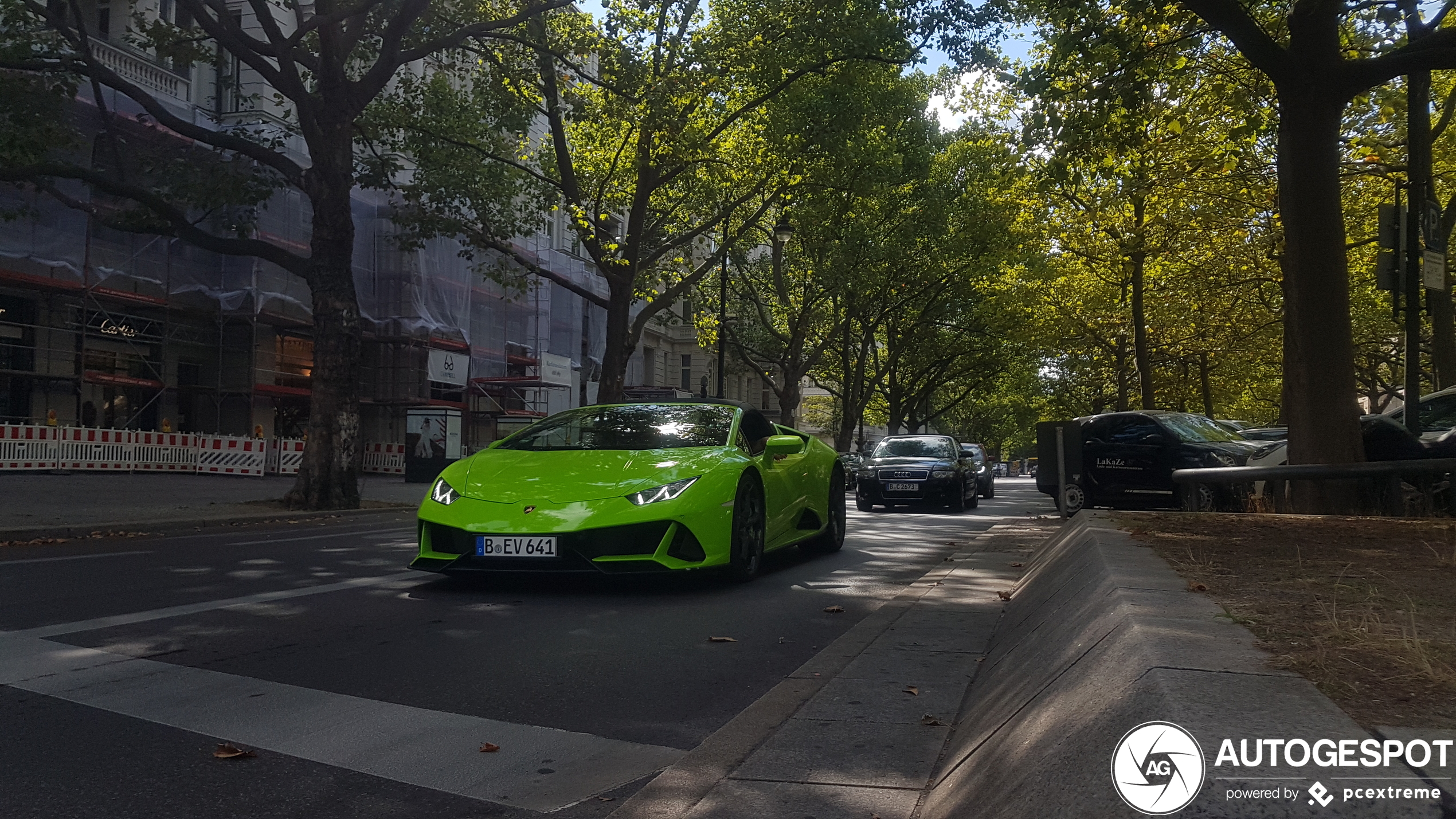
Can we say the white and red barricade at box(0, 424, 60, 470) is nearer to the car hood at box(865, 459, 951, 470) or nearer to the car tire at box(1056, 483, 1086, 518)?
the car hood at box(865, 459, 951, 470)

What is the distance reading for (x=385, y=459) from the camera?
31375 millimetres

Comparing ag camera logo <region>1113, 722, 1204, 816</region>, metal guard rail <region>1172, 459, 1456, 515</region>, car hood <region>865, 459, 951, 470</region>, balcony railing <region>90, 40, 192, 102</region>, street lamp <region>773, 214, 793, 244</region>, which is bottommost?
ag camera logo <region>1113, 722, 1204, 816</region>

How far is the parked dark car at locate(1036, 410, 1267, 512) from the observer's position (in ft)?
49.5

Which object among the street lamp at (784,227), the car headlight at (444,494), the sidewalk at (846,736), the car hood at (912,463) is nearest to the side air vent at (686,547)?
the sidewalk at (846,736)

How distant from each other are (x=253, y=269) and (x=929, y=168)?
21145 millimetres

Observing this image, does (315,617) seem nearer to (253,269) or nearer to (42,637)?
(42,637)

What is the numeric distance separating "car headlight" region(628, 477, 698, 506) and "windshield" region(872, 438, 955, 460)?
13.8 meters

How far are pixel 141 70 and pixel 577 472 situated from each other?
22593 millimetres

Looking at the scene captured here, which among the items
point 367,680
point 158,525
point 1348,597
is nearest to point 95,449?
point 158,525

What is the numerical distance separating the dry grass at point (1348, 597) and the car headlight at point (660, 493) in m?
2.81

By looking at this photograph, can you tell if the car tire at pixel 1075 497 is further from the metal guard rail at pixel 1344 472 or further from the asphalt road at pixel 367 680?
the asphalt road at pixel 367 680

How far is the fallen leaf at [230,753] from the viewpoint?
3.42 m

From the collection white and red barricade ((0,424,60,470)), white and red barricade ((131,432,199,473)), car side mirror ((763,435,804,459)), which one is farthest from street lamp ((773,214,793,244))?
car side mirror ((763,435,804,459))

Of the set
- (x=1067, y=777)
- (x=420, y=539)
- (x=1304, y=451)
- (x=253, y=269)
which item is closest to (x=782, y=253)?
(x=253, y=269)
